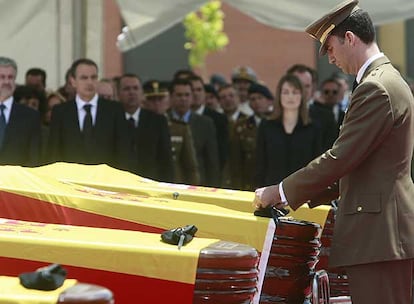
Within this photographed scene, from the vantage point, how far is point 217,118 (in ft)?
37.9

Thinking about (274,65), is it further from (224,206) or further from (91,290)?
(91,290)

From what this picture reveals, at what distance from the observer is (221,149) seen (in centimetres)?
1145

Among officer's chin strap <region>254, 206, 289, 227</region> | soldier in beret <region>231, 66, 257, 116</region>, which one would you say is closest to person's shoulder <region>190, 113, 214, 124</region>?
soldier in beret <region>231, 66, 257, 116</region>

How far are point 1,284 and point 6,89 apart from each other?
5426mm

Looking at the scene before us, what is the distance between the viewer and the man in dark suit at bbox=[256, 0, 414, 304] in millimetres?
4523

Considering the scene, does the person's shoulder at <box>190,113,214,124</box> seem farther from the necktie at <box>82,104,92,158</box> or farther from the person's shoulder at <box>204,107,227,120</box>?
the necktie at <box>82,104,92,158</box>

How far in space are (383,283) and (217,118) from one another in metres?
7.05

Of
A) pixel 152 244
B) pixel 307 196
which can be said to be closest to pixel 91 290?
pixel 152 244

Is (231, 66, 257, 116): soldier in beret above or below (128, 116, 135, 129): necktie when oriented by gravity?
above

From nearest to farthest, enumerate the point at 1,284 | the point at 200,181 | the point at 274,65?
the point at 1,284 → the point at 200,181 → the point at 274,65

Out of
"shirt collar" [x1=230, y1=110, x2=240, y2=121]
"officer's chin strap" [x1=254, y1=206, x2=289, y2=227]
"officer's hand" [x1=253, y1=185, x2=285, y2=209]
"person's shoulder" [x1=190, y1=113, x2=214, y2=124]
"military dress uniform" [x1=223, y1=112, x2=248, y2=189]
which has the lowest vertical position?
"officer's chin strap" [x1=254, y1=206, x2=289, y2=227]

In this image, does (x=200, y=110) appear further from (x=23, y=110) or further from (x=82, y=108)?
(x=23, y=110)

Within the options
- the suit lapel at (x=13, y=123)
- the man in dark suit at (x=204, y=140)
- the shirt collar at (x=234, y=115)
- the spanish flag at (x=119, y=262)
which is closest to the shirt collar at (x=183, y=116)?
the man in dark suit at (x=204, y=140)

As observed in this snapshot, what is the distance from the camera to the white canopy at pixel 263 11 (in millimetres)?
10320
